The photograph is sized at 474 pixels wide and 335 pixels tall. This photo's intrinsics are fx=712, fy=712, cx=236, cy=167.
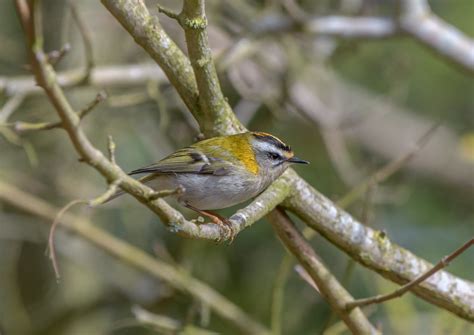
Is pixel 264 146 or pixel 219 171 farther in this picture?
pixel 264 146

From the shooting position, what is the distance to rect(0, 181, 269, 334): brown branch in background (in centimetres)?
452

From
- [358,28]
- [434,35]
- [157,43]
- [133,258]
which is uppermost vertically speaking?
[358,28]

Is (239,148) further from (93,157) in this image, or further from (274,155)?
(93,157)

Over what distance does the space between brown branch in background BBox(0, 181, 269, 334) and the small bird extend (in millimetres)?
1231

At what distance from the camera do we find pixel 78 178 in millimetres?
5562

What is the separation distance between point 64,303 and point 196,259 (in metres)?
1.10

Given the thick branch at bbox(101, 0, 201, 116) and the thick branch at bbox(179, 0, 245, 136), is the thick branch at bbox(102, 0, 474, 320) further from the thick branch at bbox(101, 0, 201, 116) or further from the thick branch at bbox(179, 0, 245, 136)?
the thick branch at bbox(101, 0, 201, 116)

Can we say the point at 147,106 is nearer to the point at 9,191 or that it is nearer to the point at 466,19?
the point at 9,191

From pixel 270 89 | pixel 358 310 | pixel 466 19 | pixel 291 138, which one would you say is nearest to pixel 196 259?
pixel 270 89

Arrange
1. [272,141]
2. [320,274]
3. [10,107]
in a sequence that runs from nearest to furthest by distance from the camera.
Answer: [320,274] < [272,141] < [10,107]

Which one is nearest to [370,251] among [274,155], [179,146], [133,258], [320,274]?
[320,274]

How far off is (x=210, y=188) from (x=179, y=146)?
87.6 inches

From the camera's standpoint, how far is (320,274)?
126 inches

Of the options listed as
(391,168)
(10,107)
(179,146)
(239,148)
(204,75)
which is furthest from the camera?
(179,146)
